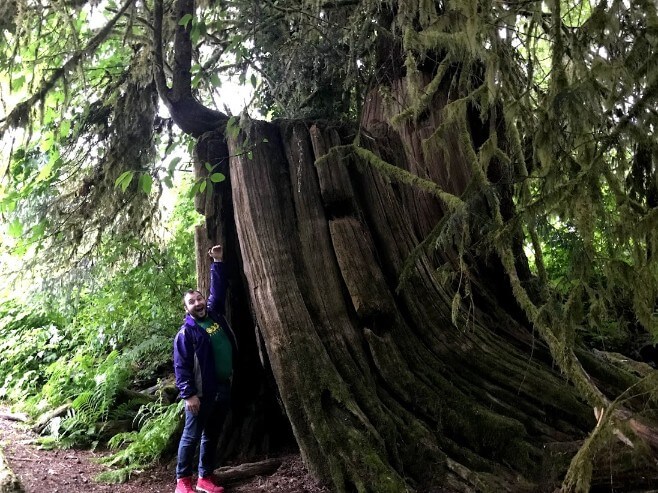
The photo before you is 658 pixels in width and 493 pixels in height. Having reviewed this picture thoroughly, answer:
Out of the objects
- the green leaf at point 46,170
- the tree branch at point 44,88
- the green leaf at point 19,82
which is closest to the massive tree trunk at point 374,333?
the tree branch at point 44,88

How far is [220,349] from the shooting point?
4293 millimetres

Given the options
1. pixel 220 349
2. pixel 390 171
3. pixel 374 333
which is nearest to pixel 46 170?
pixel 220 349

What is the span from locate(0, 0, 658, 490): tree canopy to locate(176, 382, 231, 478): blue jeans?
1784 millimetres

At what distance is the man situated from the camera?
399 centimetres

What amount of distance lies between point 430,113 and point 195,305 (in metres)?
3.28

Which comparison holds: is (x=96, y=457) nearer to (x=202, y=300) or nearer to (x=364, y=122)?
(x=202, y=300)

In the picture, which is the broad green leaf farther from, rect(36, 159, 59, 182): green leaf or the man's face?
the man's face

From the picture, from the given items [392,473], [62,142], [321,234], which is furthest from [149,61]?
[392,473]

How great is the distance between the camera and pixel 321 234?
4512 mm

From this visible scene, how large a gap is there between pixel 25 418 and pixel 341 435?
5623 mm

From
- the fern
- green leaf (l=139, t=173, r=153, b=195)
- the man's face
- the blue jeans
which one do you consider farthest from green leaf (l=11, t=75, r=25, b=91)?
the fern

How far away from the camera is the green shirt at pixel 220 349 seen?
168 inches

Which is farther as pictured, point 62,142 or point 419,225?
point 62,142

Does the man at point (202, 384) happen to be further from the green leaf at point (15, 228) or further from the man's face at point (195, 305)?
the green leaf at point (15, 228)
